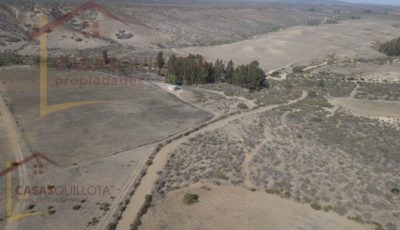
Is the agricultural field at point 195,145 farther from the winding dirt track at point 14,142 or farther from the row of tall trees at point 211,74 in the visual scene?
the row of tall trees at point 211,74

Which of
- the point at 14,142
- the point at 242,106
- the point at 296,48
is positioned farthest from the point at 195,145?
the point at 296,48

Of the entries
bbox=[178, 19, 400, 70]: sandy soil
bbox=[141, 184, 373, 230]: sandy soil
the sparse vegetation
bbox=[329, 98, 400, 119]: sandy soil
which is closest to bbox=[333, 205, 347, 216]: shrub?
bbox=[141, 184, 373, 230]: sandy soil

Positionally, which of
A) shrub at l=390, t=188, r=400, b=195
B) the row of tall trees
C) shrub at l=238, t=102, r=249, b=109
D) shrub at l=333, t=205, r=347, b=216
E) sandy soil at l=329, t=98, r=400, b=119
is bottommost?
shrub at l=333, t=205, r=347, b=216

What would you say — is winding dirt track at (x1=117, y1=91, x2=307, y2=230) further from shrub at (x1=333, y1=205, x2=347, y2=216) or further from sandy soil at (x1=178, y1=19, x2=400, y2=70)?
sandy soil at (x1=178, y1=19, x2=400, y2=70)

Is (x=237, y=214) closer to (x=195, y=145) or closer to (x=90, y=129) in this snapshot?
(x=195, y=145)

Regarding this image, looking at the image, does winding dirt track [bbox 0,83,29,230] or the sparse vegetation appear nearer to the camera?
winding dirt track [bbox 0,83,29,230]

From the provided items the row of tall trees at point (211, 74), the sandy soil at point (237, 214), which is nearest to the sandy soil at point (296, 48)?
the row of tall trees at point (211, 74)

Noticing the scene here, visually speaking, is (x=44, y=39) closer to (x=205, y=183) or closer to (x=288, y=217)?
(x=205, y=183)

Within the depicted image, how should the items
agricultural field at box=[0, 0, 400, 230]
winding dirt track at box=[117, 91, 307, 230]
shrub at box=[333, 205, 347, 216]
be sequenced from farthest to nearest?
shrub at box=[333, 205, 347, 216] → agricultural field at box=[0, 0, 400, 230] → winding dirt track at box=[117, 91, 307, 230]
